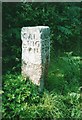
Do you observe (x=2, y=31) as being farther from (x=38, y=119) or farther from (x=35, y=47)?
(x=38, y=119)

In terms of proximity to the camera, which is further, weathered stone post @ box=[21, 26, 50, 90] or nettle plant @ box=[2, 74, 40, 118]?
weathered stone post @ box=[21, 26, 50, 90]

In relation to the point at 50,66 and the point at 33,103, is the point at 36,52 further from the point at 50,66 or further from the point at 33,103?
the point at 50,66

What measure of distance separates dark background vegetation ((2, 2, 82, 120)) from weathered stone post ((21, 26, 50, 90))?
0.86ft

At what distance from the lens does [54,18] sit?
8.78m

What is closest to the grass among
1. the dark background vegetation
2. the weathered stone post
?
the dark background vegetation

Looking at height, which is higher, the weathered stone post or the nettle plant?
the weathered stone post

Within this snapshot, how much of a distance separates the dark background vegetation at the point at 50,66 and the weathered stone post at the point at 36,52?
0.26m

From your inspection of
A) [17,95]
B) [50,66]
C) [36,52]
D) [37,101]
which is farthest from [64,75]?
[17,95]

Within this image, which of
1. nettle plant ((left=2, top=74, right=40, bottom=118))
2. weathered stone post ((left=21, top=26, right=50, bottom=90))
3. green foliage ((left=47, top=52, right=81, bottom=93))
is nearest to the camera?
nettle plant ((left=2, top=74, right=40, bottom=118))

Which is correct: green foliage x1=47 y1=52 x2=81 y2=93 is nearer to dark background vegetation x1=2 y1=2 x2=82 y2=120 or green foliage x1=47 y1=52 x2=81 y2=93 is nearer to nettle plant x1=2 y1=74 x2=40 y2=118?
dark background vegetation x1=2 y1=2 x2=82 y2=120

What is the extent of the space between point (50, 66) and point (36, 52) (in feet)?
5.65

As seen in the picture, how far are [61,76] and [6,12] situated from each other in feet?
5.95

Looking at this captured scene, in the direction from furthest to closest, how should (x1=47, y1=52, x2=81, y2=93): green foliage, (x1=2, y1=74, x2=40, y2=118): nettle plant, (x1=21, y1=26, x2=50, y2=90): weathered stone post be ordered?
(x1=47, y1=52, x2=81, y2=93): green foliage < (x1=21, y1=26, x2=50, y2=90): weathered stone post < (x1=2, y1=74, x2=40, y2=118): nettle plant

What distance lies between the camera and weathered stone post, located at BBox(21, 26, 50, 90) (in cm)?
606
